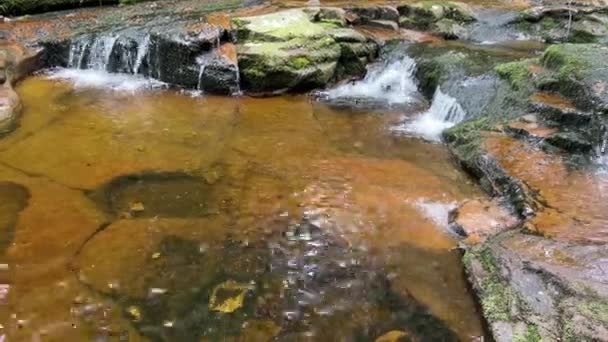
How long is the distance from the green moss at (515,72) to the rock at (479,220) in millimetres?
2757

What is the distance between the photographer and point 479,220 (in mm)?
5008

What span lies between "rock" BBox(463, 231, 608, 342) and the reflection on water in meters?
0.21

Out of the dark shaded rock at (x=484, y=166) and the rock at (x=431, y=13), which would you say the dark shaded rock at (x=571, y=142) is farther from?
the rock at (x=431, y=13)

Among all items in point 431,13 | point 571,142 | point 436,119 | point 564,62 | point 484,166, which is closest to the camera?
point 484,166

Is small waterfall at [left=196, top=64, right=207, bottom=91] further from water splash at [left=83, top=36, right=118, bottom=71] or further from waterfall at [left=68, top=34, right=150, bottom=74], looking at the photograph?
water splash at [left=83, top=36, right=118, bottom=71]

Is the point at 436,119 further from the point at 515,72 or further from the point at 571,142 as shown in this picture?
the point at 571,142

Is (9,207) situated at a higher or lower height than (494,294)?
lower

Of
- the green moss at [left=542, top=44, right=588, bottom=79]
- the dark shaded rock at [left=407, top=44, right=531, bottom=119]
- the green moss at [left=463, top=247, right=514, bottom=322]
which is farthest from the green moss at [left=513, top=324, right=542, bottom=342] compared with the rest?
the green moss at [left=542, top=44, right=588, bottom=79]

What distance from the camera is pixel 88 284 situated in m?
4.20

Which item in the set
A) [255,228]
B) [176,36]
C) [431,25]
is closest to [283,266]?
[255,228]

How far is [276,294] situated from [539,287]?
1.80 meters

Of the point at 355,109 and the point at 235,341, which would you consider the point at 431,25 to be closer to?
the point at 355,109

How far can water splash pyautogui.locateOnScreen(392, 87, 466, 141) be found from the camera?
7387 millimetres

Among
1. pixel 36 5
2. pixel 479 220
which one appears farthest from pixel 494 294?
pixel 36 5
